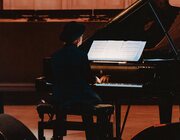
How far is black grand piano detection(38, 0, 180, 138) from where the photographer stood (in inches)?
191

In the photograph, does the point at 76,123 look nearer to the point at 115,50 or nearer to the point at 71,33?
the point at 71,33

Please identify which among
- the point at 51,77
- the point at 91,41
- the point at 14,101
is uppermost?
the point at 91,41

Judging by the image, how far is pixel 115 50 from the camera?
5.06 meters

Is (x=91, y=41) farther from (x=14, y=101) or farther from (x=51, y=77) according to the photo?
(x=14, y=101)

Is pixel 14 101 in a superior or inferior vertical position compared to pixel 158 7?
inferior

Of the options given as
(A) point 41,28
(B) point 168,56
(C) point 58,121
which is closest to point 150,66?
(B) point 168,56

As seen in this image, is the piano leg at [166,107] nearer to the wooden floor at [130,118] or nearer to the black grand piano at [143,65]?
the black grand piano at [143,65]

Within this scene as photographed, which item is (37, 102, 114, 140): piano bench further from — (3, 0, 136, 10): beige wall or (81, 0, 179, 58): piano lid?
(3, 0, 136, 10): beige wall

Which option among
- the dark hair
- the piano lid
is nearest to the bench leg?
the dark hair

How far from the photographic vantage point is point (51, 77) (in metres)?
5.24

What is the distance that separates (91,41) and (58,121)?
41.0 inches

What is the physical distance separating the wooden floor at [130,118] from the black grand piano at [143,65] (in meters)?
1.11

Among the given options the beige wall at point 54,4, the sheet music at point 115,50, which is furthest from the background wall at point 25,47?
the sheet music at point 115,50

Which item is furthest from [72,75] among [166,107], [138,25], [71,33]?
[138,25]
